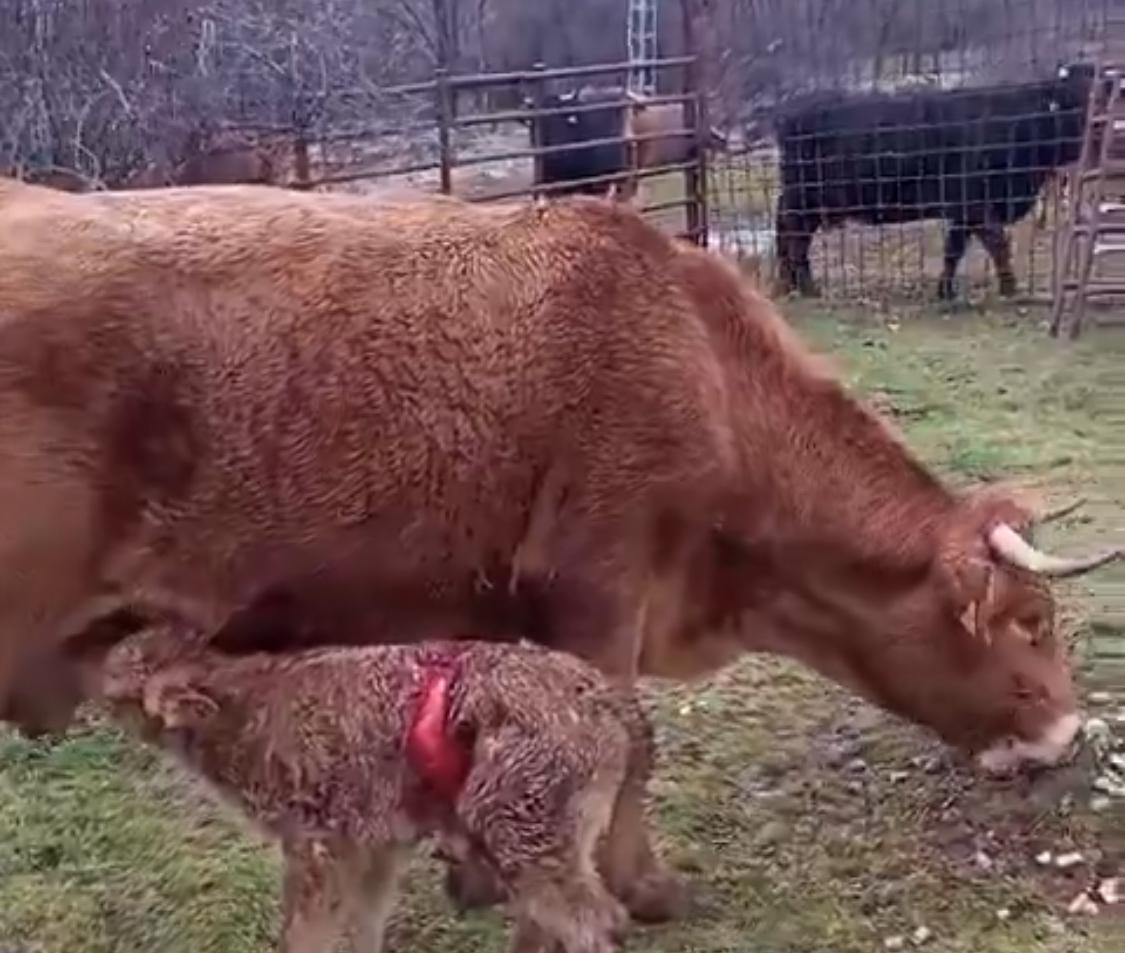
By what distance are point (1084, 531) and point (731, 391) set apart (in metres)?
3.44

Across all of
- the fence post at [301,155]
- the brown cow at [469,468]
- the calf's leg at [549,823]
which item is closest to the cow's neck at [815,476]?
the brown cow at [469,468]

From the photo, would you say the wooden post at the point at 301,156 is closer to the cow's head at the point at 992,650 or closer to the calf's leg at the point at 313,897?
the cow's head at the point at 992,650

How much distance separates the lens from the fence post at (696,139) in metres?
14.5

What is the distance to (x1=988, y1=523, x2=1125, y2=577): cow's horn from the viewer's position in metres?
4.53

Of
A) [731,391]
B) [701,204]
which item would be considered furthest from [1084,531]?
[701,204]

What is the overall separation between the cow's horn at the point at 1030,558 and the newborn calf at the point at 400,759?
107 cm

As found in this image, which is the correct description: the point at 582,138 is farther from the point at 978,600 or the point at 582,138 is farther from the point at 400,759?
the point at 400,759

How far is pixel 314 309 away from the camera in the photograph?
15.1 ft

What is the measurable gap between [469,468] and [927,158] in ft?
35.2

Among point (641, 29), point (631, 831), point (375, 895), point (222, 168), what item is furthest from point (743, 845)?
point (641, 29)

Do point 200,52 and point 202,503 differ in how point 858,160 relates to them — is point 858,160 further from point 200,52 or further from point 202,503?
point 202,503

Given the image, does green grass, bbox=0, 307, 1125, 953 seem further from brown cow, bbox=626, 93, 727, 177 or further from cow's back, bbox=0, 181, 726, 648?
brown cow, bbox=626, 93, 727, 177

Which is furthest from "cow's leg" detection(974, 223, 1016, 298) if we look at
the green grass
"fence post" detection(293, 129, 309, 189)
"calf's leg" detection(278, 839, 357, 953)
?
"calf's leg" detection(278, 839, 357, 953)

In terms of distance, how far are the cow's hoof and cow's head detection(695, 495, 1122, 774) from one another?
64cm
